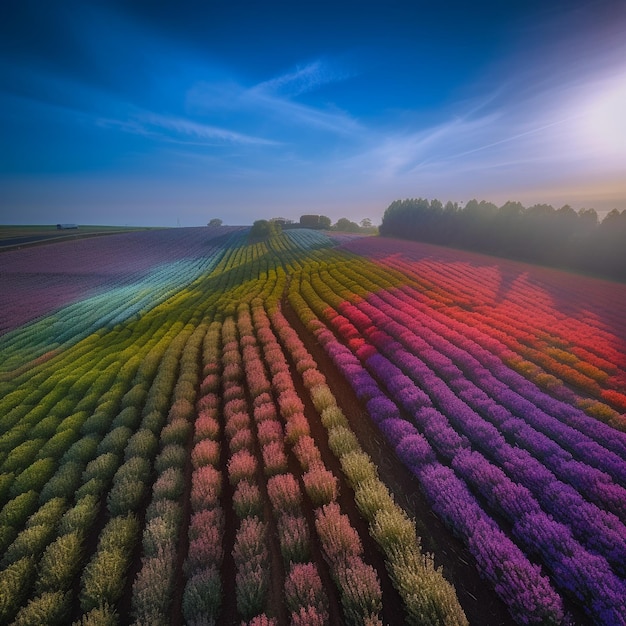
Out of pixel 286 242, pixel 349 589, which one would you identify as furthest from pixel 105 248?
pixel 349 589

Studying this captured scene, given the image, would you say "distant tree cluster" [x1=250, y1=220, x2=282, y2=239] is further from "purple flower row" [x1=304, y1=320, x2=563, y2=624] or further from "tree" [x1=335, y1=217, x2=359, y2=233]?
"purple flower row" [x1=304, y1=320, x2=563, y2=624]

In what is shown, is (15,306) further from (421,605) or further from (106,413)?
(421,605)

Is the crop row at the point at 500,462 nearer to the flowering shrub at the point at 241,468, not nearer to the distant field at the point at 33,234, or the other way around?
the flowering shrub at the point at 241,468

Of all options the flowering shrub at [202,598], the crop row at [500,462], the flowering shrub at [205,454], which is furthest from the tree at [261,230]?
the flowering shrub at [202,598]

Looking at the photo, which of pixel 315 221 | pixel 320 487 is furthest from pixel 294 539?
pixel 315 221

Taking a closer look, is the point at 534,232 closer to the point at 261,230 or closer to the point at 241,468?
the point at 241,468
